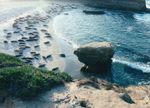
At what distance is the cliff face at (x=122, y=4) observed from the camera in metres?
43.6

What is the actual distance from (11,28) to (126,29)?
2245 centimetres

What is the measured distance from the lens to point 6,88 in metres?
7.24

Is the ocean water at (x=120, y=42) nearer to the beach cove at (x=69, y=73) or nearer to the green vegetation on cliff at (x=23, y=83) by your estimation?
the beach cove at (x=69, y=73)

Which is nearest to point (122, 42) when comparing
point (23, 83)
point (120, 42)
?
point (120, 42)

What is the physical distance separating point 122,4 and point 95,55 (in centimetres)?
4091

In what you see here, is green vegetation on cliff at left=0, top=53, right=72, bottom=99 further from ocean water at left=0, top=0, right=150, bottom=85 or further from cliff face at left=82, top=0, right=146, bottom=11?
cliff face at left=82, top=0, right=146, bottom=11

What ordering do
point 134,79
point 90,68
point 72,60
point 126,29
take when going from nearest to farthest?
point 134,79 < point 90,68 < point 72,60 < point 126,29

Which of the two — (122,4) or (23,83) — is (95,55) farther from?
(122,4)

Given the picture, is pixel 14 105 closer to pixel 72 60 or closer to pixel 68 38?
pixel 72 60

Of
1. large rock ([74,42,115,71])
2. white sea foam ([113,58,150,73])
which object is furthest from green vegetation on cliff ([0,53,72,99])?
white sea foam ([113,58,150,73])

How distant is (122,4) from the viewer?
4681 centimetres

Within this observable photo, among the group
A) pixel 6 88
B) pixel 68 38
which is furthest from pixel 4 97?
pixel 68 38

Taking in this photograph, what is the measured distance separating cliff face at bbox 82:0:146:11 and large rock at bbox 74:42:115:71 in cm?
3802

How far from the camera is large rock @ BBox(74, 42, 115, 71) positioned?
13219mm
